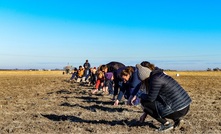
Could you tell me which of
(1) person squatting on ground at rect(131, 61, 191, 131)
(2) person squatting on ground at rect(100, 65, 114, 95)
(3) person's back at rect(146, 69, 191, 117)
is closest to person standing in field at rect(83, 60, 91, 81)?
(2) person squatting on ground at rect(100, 65, 114, 95)

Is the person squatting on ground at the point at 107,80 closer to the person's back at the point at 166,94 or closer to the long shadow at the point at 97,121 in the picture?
the long shadow at the point at 97,121

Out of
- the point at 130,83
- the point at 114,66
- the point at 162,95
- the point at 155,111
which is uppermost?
the point at 114,66

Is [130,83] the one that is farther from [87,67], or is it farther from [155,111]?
[87,67]

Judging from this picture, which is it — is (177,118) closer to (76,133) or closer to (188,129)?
(188,129)

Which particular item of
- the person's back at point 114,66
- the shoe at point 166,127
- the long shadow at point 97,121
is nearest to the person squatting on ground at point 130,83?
the long shadow at point 97,121

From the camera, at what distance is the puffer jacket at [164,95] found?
231 inches

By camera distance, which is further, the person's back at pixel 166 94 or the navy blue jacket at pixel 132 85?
the navy blue jacket at pixel 132 85

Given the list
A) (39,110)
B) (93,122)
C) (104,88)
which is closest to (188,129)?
(93,122)

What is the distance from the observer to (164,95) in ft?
19.6

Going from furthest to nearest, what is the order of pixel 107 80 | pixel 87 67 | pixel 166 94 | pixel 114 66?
pixel 87 67 → pixel 107 80 → pixel 114 66 → pixel 166 94

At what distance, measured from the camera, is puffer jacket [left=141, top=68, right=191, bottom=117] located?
5867 mm

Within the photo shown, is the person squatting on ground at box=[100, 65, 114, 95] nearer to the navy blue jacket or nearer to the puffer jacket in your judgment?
the navy blue jacket

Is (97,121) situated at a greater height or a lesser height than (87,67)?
lesser

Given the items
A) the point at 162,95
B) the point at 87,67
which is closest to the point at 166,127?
the point at 162,95
